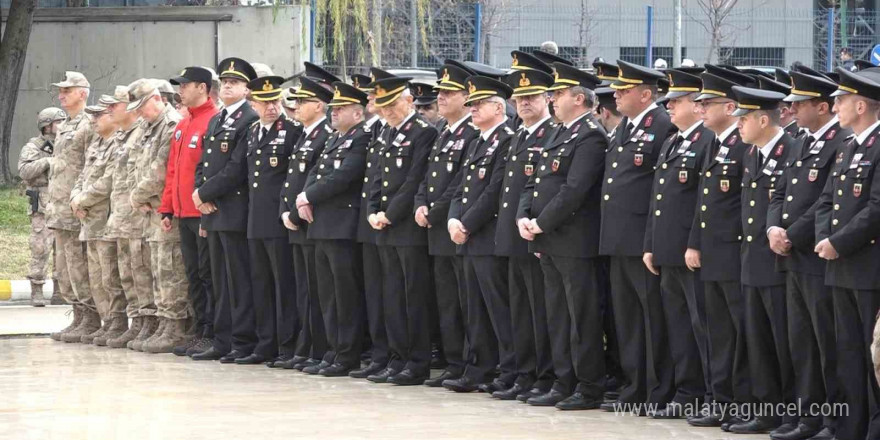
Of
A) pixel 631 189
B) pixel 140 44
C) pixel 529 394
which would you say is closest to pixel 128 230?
pixel 529 394

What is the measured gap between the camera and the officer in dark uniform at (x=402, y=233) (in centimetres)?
1027

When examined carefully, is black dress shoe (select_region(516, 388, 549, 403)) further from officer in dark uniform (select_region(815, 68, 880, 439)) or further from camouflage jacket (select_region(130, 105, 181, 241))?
camouflage jacket (select_region(130, 105, 181, 241))

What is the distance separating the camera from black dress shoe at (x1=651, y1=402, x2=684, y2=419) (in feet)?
28.3

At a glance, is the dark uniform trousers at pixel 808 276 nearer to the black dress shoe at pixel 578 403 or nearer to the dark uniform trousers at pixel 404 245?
the black dress shoe at pixel 578 403

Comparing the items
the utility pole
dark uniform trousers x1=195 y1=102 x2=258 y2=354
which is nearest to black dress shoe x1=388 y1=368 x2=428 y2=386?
dark uniform trousers x1=195 y1=102 x2=258 y2=354

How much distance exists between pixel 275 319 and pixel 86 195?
2162 mm

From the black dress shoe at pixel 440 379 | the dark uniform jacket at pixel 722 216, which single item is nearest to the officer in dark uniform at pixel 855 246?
the dark uniform jacket at pixel 722 216

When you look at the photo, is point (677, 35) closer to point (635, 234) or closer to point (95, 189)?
point (95, 189)

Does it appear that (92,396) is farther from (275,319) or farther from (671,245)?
(671,245)

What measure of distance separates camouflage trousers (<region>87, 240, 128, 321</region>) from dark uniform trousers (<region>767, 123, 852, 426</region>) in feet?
21.2

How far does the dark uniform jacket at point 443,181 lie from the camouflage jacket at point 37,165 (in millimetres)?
6318

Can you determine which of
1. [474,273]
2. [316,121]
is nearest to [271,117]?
[316,121]

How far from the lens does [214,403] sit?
9375 mm

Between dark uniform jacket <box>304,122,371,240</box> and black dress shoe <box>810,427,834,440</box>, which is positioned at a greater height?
dark uniform jacket <box>304,122,371,240</box>
